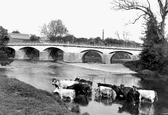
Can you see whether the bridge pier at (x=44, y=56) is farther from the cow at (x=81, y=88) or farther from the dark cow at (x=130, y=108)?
the dark cow at (x=130, y=108)

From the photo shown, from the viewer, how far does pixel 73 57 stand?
5728 cm

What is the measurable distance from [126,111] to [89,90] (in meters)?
5.12

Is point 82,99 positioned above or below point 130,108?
above

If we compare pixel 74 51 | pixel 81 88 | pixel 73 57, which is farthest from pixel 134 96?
pixel 74 51

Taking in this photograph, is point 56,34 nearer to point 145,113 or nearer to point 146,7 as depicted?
point 146,7

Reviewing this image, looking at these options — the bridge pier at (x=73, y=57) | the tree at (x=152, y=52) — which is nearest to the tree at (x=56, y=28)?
the bridge pier at (x=73, y=57)

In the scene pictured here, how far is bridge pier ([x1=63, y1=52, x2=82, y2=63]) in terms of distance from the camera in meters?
57.1

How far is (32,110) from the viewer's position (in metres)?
8.63

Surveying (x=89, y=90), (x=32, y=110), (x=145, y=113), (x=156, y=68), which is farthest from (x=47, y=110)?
(x=156, y=68)

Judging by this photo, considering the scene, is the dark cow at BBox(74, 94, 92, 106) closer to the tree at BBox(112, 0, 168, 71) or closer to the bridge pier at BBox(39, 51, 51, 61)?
the tree at BBox(112, 0, 168, 71)

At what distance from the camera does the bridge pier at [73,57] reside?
57094 mm

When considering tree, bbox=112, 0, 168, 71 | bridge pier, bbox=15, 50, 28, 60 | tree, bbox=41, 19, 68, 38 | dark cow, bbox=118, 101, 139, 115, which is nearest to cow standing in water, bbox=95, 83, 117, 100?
dark cow, bbox=118, 101, 139, 115

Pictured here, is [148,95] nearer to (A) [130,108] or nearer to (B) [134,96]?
(B) [134,96]

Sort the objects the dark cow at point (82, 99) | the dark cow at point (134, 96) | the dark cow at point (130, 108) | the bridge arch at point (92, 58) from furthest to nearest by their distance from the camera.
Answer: the bridge arch at point (92, 58) → the dark cow at point (134, 96) → the dark cow at point (82, 99) → the dark cow at point (130, 108)
